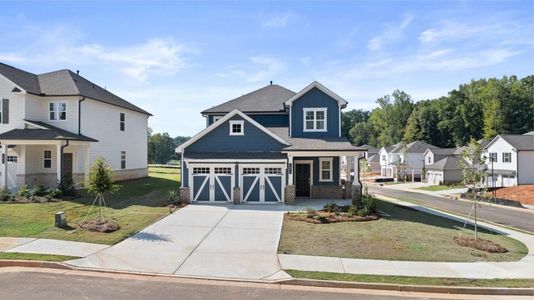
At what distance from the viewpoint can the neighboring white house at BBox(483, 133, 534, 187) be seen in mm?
46906

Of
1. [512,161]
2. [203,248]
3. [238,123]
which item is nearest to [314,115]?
[238,123]

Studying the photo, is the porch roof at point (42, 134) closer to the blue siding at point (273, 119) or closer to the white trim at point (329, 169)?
the blue siding at point (273, 119)

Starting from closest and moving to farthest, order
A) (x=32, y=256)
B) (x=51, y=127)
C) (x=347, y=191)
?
(x=32, y=256)
(x=347, y=191)
(x=51, y=127)

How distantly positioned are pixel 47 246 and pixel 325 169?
16.2m

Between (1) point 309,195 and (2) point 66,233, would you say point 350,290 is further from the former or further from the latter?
(1) point 309,195

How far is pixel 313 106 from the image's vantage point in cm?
2422

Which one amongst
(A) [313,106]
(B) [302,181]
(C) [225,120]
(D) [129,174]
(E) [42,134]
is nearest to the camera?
(C) [225,120]

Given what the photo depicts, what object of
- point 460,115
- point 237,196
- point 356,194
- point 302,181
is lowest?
point 237,196

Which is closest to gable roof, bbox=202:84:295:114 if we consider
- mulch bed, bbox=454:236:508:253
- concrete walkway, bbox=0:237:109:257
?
mulch bed, bbox=454:236:508:253

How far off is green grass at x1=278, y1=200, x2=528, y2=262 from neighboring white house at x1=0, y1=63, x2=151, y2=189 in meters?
16.5

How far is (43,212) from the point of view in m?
17.6

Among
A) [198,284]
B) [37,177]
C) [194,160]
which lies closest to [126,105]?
[37,177]

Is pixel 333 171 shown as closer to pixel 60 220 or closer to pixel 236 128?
pixel 236 128

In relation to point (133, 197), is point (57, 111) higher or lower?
higher
